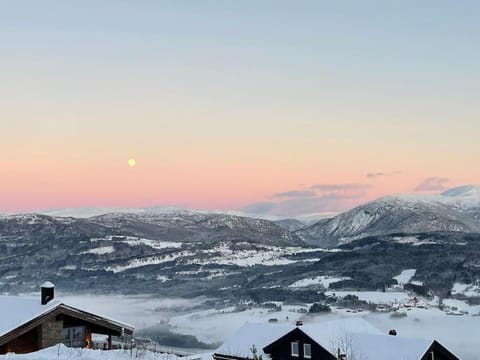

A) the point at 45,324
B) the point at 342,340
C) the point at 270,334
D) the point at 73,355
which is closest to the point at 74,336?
the point at 45,324

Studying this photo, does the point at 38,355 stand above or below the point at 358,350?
above

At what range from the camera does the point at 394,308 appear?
198375mm

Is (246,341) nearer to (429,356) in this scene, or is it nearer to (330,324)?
(330,324)

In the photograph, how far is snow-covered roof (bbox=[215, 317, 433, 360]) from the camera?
51250mm

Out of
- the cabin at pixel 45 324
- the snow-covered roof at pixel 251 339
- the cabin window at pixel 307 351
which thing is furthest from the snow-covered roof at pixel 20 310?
the cabin window at pixel 307 351

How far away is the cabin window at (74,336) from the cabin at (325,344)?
15.4 m

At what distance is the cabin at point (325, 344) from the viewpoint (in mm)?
51500

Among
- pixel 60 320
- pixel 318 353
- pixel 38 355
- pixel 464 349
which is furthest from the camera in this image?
pixel 464 349

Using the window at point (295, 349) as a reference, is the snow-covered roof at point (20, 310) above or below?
above

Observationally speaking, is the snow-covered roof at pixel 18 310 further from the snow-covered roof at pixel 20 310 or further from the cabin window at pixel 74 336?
the cabin window at pixel 74 336

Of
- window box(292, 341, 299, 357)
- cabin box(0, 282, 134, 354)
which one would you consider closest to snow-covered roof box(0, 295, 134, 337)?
cabin box(0, 282, 134, 354)

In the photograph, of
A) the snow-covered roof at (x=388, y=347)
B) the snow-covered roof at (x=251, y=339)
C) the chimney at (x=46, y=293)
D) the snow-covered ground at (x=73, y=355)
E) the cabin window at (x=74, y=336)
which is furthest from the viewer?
the snow-covered roof at (x=251, y=339)

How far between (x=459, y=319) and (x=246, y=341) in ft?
457

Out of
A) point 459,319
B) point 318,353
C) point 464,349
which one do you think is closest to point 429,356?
point 318,353
